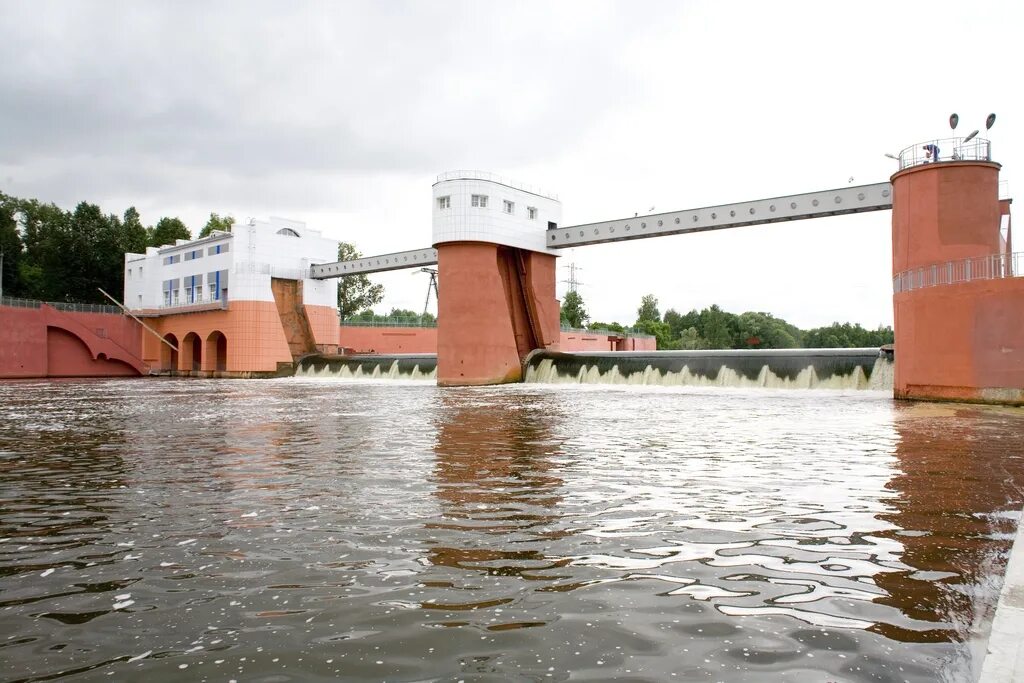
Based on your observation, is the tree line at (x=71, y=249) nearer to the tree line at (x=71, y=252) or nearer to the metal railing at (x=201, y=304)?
Result: the tree line at (x=71, y=252)

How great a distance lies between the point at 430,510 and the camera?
533 cm

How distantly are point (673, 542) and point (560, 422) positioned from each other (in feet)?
26.8

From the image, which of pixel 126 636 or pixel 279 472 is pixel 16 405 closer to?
pixel 279 472

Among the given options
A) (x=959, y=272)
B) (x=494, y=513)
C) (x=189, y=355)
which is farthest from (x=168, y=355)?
(x=494, y=513)

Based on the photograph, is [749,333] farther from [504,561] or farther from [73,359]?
[504,561]

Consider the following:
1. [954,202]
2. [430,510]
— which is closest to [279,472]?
[430,510]

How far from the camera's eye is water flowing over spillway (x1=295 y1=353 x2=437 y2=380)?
35.1 m

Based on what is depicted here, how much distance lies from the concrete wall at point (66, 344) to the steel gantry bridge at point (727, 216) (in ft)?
84.3

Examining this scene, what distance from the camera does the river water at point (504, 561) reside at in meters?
2.78

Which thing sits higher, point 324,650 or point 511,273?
point 511,273

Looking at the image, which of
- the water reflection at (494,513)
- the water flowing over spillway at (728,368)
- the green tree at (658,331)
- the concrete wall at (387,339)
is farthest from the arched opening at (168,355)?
the green tree at (658,331)

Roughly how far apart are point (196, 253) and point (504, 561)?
150 ft

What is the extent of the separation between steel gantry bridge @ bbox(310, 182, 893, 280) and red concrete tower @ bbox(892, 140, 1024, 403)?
4386mm

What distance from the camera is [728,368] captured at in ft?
83.5
